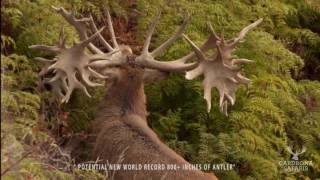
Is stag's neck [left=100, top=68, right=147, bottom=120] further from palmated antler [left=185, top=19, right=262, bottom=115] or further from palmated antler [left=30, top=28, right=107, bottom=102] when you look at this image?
palmated antler [left=185, top=19, right=262, bottom=115]

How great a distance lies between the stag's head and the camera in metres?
7.47

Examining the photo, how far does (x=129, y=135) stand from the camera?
297 inches

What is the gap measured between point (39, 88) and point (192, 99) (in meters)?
2.18

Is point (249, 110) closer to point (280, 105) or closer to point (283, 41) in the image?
point (280, 105)

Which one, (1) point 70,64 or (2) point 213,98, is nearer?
(1) point 70,64

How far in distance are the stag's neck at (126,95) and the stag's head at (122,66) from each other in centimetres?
2

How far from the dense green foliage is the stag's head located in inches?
14.9

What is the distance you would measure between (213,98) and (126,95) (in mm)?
1317

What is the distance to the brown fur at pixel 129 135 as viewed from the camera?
7074 mm

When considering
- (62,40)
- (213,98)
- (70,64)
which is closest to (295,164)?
(213,98)

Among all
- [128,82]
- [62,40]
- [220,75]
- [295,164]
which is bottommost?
[295,164]

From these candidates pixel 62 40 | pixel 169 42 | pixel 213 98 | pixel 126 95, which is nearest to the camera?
pixel 62 40

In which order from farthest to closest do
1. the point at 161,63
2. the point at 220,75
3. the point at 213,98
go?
1. the point at 213,98
2. the point at 161,63
3. the point at 220,75

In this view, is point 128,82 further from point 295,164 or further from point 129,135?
point 295,164
